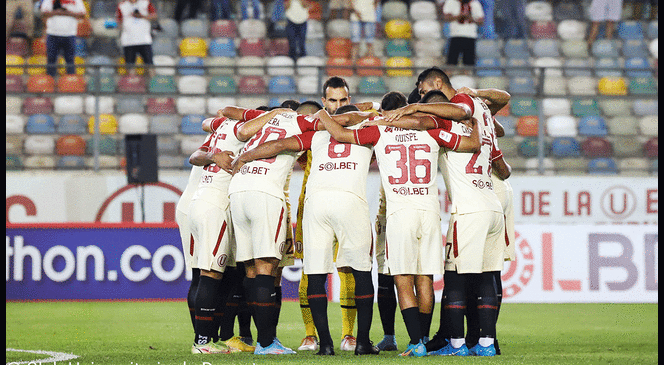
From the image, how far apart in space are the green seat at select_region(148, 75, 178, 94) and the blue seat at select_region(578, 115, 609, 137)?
20.2 ft

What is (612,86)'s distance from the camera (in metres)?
13.9

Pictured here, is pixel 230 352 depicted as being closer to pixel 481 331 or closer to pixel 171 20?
pixel 481 331

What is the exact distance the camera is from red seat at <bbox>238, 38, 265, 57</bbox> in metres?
15.4

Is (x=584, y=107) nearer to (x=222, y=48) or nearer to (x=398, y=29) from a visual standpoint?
(x=398, y=29)

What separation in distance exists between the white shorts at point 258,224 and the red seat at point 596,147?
8.05 m

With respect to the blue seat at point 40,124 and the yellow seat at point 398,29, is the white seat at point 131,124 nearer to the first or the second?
the blue seat at point 40,124

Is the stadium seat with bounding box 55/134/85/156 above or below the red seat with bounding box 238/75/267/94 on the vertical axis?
below

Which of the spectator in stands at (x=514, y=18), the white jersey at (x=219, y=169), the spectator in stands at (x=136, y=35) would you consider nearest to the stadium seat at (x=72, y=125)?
the spectator in stands at (x=136, y=35)

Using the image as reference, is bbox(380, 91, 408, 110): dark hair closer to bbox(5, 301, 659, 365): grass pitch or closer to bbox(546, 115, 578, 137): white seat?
bbox(5, 301, 659, 365): grass pitch

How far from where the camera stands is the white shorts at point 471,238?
6012mm

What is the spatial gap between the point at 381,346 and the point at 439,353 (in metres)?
0.62

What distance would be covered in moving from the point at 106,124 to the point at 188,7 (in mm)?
3694

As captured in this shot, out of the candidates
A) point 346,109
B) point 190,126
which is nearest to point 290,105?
point 346,109

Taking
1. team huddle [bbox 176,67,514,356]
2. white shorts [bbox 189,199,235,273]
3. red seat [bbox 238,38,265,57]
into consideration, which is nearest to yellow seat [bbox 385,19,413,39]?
red seat [bbox 238,38,265,57]
